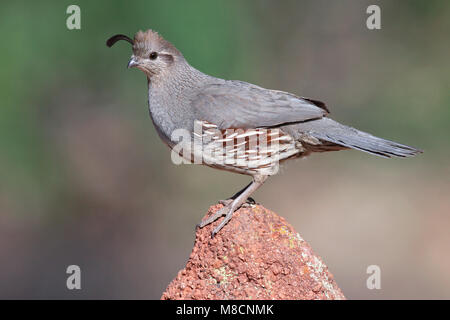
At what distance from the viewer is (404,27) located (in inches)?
373

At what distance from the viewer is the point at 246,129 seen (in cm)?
456

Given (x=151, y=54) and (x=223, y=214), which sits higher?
(x=151, y=54)

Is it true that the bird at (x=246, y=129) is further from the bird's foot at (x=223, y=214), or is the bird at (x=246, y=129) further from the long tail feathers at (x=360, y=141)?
the bird's foot at (x=223, y=214)

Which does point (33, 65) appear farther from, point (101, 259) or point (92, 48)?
point (101, 259)

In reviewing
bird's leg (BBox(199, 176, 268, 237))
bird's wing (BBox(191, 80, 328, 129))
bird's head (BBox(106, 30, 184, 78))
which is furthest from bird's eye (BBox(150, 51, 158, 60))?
bird's leg (BBox(199, 176, 268, 237))

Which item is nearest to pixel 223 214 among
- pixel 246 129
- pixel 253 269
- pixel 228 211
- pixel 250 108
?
pixel 228 211

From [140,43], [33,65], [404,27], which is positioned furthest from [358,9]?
[140,43]

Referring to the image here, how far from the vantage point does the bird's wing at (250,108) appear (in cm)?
455

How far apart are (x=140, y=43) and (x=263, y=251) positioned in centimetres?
189

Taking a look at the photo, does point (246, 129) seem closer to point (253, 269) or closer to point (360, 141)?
point (360, 141)

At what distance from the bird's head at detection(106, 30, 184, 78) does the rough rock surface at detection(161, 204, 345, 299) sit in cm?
149

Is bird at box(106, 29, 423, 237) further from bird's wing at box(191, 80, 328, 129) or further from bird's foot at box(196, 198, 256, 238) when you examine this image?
bird's foot at box(196, 198, 256, 238)

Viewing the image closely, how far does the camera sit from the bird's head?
4852 mm

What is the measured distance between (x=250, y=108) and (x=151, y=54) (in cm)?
85
